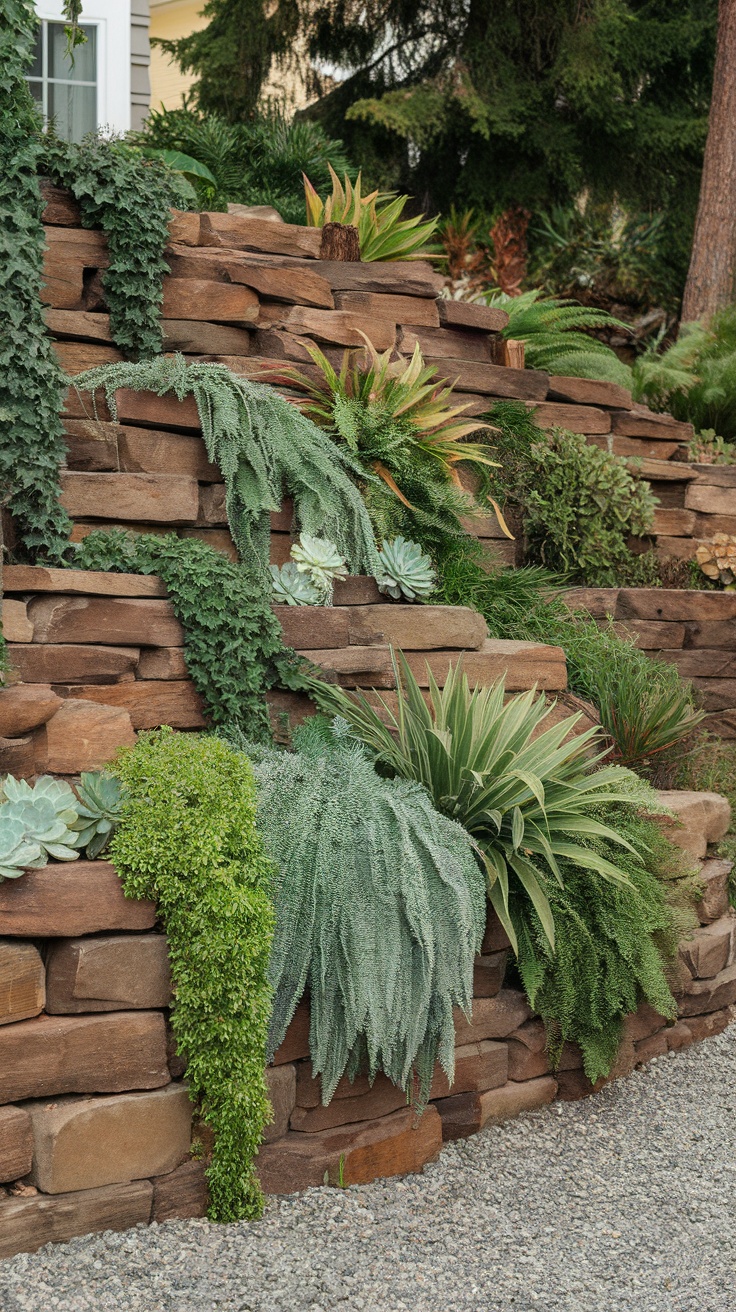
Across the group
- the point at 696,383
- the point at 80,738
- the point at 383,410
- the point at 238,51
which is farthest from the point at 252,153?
the point at 80,738

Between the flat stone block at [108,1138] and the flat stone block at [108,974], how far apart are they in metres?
0.23

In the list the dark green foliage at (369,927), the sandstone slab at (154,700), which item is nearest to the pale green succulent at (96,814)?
the dark green foliage at (369,927)

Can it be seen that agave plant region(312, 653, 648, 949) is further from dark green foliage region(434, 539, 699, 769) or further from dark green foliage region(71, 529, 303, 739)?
dark green foliage region(434, 539, 699, 769)

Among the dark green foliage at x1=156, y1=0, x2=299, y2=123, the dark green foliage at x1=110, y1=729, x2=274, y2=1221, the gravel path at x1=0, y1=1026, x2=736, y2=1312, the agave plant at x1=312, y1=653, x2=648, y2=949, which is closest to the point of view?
the gravel path at x1=0, y1=1026, x2=736, y2=1312

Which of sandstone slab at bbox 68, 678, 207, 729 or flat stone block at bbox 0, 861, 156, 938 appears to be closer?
flat stone block at bbox 0, 861, 156, 938

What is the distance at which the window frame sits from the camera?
24.8 ft

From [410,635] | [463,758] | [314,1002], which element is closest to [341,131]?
[410,635]

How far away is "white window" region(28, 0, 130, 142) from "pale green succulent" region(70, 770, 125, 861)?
5.90 meters

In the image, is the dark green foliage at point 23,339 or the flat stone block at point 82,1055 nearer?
the flat stone block at point 82,1055

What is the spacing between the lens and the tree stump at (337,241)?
17.7 ft

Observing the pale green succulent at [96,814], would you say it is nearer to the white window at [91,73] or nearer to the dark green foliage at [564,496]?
the dark green foliage at [564,496]

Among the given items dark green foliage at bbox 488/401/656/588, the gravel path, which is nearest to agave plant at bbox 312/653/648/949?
the gravel path

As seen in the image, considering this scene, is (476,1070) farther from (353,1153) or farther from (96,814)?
(96,814)

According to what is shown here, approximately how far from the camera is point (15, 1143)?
107 inches
